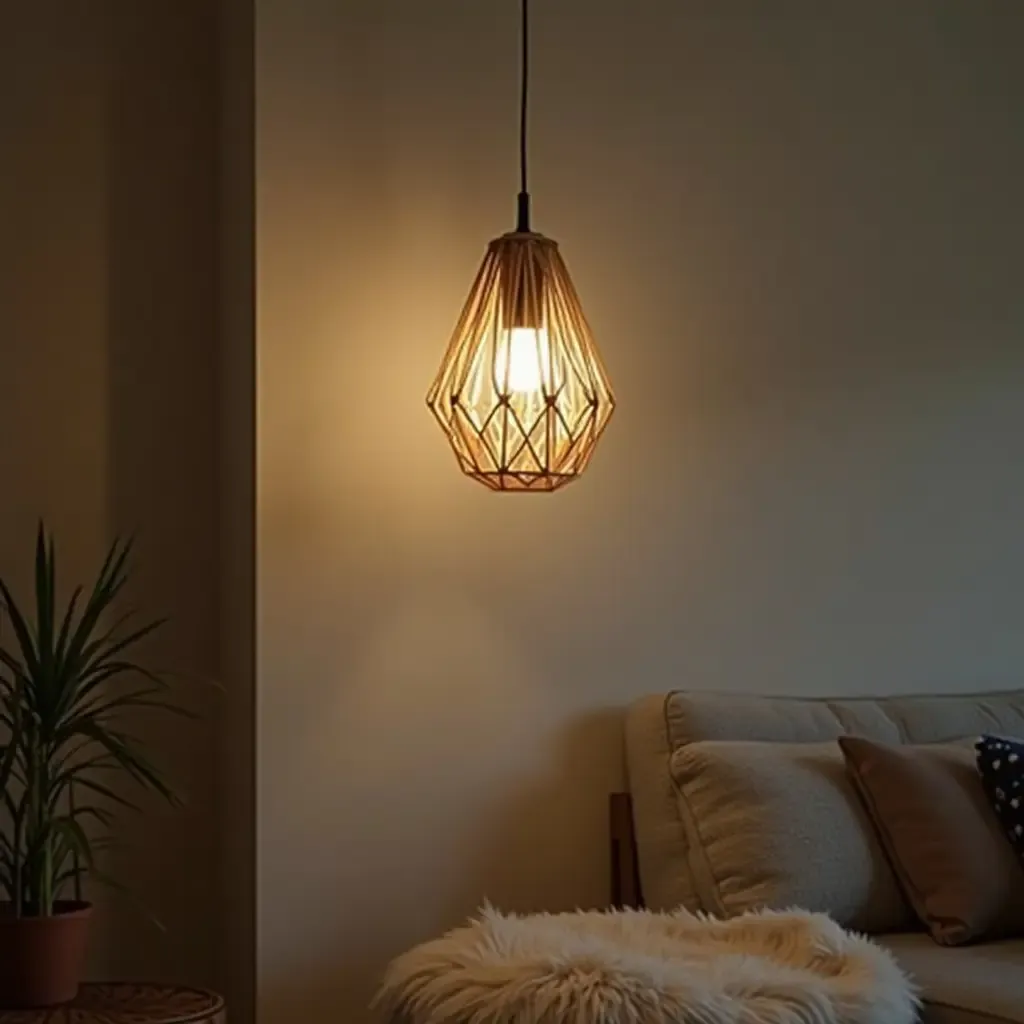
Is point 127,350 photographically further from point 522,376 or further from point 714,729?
point 714,729

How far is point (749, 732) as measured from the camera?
9.25 ft

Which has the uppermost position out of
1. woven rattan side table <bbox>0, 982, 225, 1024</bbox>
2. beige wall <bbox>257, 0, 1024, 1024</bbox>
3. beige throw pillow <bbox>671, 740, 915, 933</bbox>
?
beige wall <bbox>257, 0, 1024, 1024</bbox>

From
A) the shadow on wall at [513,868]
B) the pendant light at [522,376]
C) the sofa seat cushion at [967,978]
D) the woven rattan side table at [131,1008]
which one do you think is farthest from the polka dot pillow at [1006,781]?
the woven rattan side table at [131,1008]

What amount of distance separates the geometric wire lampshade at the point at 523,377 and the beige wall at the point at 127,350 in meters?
0.60

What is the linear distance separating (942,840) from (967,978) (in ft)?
1.07

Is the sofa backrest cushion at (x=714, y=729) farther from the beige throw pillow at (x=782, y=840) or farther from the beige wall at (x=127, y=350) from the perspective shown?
the beige wall at (x=127, y=350)

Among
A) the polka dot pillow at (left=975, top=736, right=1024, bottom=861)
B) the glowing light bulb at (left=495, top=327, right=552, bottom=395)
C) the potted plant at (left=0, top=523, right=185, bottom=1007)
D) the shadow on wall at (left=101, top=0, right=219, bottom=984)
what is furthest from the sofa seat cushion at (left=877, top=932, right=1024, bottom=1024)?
the shadow on wall at (left=101, top=0, right=219, bottom=984)

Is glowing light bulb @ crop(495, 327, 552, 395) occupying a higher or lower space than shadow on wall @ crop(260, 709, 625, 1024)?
higher

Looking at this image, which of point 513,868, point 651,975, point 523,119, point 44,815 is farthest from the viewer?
point 513,868

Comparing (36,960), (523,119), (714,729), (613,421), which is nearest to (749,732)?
(714,729)

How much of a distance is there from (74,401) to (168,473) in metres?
0.20

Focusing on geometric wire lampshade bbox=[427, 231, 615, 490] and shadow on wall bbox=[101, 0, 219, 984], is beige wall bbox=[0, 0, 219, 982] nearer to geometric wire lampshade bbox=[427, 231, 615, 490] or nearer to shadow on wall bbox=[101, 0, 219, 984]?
shadow on wall bbox=[101, 0, 219, 984]

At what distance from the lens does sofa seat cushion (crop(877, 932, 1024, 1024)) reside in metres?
2.16

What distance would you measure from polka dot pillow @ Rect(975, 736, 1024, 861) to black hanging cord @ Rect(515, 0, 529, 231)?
1.11m
